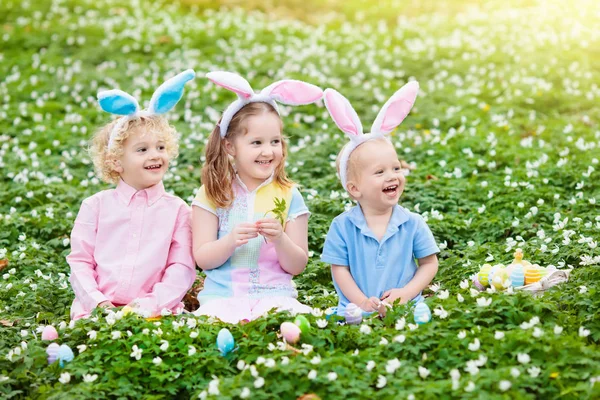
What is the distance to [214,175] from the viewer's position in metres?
5.41

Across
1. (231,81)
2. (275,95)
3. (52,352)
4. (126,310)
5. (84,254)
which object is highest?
(231,81)

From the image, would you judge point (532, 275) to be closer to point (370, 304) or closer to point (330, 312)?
point (370, 304)

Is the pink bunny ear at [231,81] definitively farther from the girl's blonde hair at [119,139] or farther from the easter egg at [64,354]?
the easter egg at [64,354]

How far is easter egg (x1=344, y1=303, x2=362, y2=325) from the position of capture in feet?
16.0

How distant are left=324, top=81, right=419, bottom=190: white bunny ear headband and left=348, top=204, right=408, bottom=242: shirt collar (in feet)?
0.83

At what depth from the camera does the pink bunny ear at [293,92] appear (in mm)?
5348

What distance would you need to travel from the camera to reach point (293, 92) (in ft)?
17.6

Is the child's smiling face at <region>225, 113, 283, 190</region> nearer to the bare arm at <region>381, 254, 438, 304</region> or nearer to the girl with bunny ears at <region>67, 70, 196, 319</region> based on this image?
the girl with bunny ears at <region>67, 70, 196, 319</region>

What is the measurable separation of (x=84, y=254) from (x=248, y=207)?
117cm

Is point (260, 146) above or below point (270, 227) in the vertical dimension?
above

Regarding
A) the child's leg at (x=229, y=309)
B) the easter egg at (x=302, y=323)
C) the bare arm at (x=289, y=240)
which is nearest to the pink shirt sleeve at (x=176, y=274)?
the child's leg at (x=229, y=309)

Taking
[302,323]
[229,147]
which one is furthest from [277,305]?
[229,147]

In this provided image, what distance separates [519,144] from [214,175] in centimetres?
438

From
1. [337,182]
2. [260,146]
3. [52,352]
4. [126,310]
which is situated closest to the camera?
[52,352]
